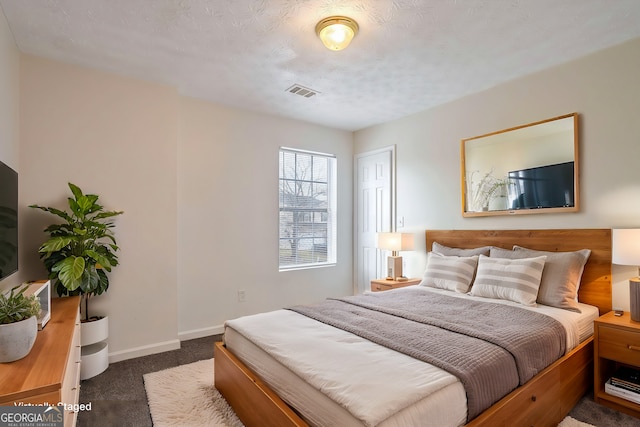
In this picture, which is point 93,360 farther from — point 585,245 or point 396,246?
point 585,245

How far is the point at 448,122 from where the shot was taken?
386 cm

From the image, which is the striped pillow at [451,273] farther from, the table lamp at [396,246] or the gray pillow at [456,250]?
the table lamp at [396,246]

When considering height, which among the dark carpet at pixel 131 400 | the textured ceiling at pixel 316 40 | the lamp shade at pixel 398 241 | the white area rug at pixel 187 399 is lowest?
the dark carpet at pixel 131 400

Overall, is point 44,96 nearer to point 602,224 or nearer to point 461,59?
point 461,59

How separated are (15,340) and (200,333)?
243 cm

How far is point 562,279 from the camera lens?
2.67 m

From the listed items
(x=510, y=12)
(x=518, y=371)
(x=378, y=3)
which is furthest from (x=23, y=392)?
(x=510, y=12)

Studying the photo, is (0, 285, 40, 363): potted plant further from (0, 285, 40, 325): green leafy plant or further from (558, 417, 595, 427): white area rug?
(558, 417, 595, 427): white area rug

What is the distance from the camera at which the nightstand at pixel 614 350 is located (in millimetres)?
2189

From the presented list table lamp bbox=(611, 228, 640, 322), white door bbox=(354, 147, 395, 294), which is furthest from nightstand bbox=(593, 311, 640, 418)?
white door bbox=(354, 147, 395, 294)

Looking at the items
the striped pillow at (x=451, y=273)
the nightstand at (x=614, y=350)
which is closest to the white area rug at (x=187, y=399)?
the striped pillow at (x=451, y=273)

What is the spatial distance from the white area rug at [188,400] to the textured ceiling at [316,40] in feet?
8.43

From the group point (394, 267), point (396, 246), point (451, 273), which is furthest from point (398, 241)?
point (451, 273)

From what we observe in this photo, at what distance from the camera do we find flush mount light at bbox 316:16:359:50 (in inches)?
89.4
